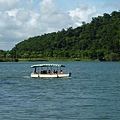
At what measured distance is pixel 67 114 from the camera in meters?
34.9

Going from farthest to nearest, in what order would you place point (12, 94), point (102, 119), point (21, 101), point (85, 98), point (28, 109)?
point (12, 94) → point (85, 98) → point (21, 101) → point (28, 109) → point (102, 119)

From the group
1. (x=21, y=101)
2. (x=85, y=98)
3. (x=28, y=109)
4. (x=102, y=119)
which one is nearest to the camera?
(x=102, y=119)

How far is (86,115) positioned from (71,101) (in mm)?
8870

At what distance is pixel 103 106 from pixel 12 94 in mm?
14858

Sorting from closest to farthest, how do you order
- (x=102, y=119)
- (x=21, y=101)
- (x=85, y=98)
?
(x=102, y=119), (x=21, y=101), (x=85, y=98)

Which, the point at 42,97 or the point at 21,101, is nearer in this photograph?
the point at 21,101

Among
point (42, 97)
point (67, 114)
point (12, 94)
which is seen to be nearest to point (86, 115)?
point (67, 114)

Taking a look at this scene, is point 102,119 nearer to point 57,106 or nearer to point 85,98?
point 57,106

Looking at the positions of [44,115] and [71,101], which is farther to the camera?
[71,101]

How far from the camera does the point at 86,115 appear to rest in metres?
34.4

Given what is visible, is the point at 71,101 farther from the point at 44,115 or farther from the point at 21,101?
the point at 44,115

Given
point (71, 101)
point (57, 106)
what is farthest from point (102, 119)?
point (71, 101)

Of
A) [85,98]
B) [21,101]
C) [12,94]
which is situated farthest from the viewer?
[12,94]

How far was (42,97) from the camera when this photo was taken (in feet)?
155
